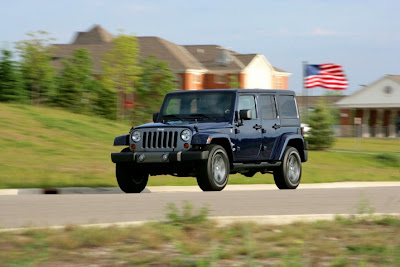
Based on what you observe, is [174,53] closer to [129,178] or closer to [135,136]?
[129,178]

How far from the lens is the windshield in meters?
15.1

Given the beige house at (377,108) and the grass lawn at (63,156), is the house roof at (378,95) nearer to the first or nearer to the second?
the beige house at (377,108)

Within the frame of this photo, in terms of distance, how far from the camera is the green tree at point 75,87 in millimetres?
39281

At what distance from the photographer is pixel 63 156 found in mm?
20703

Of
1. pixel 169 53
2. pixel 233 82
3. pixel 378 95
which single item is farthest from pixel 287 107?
pixel 378 95

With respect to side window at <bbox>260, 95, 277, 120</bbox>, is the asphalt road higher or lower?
lower

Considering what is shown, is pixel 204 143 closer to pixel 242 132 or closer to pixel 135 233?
pixel 242 132

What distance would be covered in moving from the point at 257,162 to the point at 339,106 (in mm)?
65105

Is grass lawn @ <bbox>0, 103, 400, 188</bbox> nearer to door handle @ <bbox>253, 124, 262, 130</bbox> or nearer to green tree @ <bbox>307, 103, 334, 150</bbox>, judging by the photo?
door handle @ <bbox>253, 124, 262, 130</bbox>

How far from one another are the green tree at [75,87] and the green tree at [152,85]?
432 inches

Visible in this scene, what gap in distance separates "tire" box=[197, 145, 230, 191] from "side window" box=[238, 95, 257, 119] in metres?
1.37

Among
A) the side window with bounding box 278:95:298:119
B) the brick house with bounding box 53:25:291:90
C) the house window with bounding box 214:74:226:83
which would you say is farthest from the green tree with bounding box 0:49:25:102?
the house window with bounding box 214:74:226:83

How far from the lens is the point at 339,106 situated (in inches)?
3123

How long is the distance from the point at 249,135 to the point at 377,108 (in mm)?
64962
